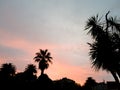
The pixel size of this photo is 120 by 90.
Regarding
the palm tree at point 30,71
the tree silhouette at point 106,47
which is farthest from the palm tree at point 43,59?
the tree silhouette at point 106,47

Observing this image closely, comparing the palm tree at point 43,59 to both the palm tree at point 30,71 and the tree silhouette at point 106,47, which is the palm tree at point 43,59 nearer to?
the palm tree at point 30,71

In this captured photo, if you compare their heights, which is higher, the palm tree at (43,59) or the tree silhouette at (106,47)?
the palm tree at (43,59)

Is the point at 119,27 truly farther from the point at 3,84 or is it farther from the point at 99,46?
the point at 3,84

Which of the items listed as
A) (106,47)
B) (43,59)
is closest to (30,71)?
(43,59)

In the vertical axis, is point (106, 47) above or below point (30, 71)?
below

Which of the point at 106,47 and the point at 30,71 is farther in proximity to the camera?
the point at 30,71

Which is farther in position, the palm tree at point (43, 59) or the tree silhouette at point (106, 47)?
the palm tree at point (43, 59)

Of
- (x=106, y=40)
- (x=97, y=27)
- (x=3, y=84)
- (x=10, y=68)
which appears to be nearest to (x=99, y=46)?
(x=106, y=40)

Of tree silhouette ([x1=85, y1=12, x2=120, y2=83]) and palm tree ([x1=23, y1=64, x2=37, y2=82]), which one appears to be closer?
tree silhouette ([x1=85, y1=12, x2=120, y2=83])

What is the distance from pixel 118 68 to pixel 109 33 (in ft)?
10.4

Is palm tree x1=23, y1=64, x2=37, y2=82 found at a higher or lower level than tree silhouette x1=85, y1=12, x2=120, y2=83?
higher

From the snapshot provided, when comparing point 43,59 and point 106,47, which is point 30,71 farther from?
point 106,47

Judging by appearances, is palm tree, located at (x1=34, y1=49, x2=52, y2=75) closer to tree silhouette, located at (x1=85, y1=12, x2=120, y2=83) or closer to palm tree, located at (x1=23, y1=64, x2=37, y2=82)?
palm tree, located at (x1=23, y1=64, x2=37, y2=82)

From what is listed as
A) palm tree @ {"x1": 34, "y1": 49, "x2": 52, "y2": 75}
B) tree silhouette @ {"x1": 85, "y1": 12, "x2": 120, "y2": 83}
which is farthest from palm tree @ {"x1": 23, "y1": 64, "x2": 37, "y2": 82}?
tree silhouette @ {"x1": 85, "y1": 12, "x2": 120, "y2": 83}
